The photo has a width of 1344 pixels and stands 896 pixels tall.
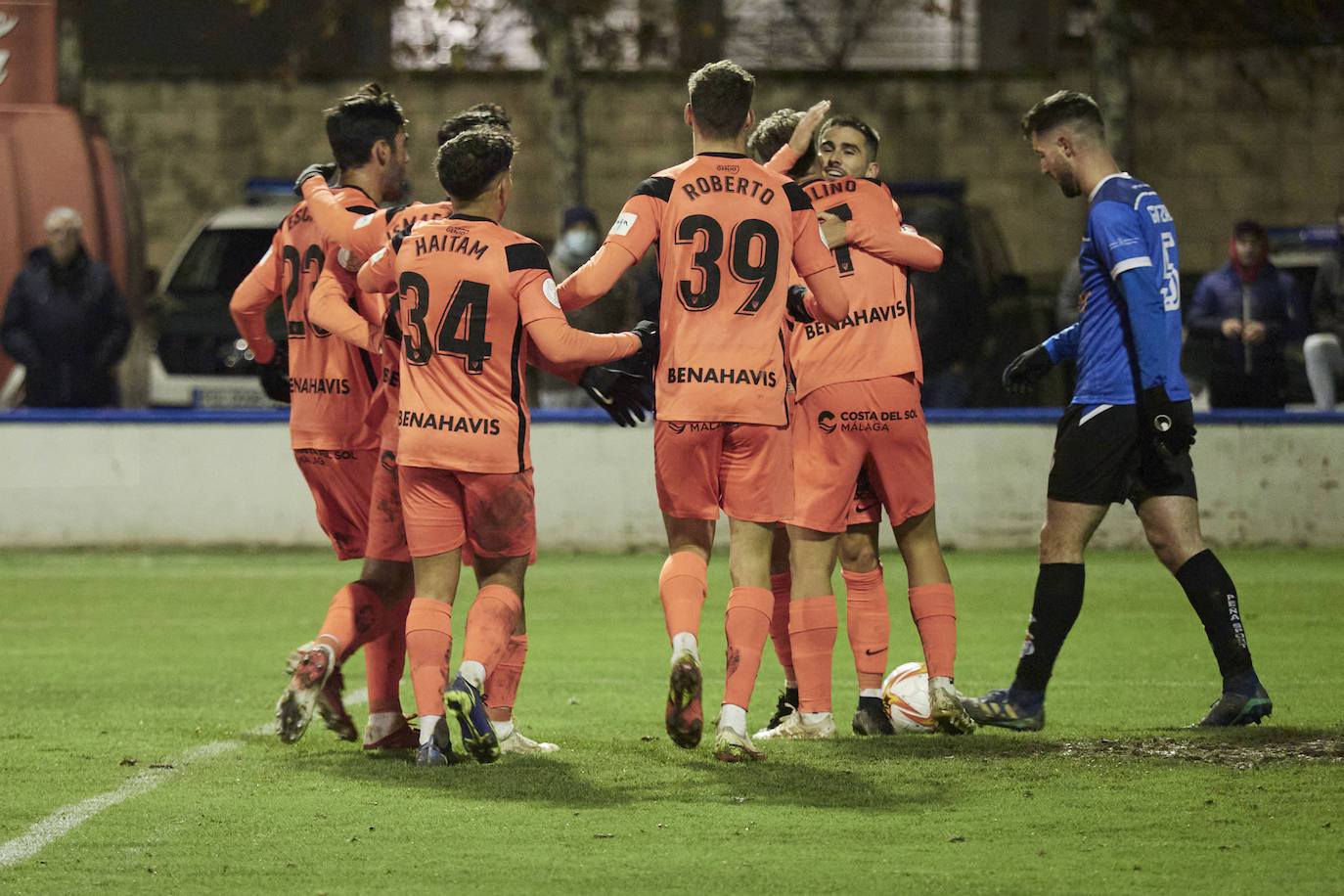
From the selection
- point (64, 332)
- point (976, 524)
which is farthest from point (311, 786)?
point (64, 332)

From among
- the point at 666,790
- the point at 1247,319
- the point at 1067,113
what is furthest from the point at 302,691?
the point at 1247,319

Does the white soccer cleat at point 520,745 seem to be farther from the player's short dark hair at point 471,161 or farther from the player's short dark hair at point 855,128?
the player's short dark hair at point 855,128

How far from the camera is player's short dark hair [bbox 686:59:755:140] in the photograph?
650cm

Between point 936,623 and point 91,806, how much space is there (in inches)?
122

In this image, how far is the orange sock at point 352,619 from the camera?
684 centimetres

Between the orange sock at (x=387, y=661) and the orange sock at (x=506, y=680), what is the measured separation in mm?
459

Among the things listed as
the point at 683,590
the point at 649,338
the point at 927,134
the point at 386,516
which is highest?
the point at 927,134

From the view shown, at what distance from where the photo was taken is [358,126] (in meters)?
A: 7.34

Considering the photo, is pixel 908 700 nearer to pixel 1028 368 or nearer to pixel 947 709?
pixel 947 709

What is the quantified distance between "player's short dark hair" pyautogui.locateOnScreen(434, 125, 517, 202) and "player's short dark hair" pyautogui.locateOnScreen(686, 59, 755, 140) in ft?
2.15

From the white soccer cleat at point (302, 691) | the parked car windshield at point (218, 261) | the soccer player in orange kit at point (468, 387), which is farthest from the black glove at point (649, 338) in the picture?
the parked car windshield at point (218, 261)

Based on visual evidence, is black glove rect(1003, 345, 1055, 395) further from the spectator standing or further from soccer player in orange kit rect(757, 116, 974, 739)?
the spectator standing

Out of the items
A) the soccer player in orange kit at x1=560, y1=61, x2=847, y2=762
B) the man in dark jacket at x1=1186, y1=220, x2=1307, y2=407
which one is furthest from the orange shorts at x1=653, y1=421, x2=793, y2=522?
the man in dark jacket at x1=1186, y1=220, x2=1307, y2=407

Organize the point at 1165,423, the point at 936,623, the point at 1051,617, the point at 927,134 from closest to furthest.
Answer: the point at 1165,423 < the point at 1051,617 < the point at 936,623 < the point at 927,134
